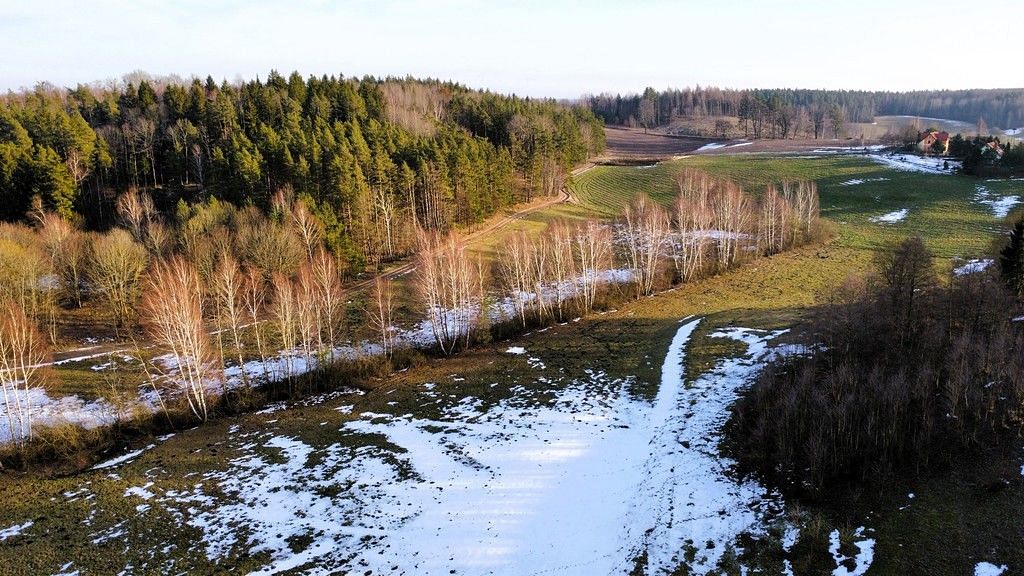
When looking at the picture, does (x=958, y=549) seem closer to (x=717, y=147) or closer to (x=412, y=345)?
(x=412, y=345)

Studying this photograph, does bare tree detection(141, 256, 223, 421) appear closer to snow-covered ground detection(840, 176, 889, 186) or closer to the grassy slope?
the grassy slope

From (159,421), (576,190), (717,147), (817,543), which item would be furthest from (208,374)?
(717,147)

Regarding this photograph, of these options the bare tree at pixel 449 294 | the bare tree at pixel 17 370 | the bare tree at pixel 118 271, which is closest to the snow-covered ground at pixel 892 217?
the bare tree at pixel 449 294

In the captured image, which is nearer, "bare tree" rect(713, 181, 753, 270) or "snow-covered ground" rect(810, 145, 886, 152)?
"bare tree" rect(713, 181, 753, 270)

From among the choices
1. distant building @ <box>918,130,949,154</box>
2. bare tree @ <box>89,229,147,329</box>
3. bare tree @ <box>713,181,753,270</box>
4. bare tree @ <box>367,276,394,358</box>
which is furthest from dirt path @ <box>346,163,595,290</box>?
distant building @ <box>918,130,949,154</box>

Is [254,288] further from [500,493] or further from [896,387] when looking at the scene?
[896,387]

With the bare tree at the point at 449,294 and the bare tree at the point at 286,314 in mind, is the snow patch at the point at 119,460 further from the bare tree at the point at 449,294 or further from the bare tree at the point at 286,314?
the bare tree at the point at 449,294
